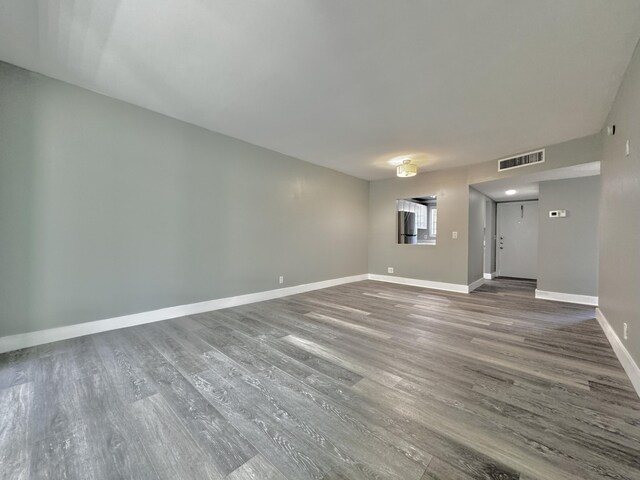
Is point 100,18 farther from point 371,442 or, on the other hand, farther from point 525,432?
point 525,432

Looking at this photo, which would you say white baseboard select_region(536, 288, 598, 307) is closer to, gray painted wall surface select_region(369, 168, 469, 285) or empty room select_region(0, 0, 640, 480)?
empty room select_region(0, 0, 640, 480)

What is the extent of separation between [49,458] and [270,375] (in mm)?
1199

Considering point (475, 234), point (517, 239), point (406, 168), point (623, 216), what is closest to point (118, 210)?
point (406, 168)

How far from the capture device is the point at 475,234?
558cm

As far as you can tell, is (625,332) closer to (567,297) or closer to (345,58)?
(567,297)

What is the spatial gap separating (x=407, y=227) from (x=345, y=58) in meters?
5.04

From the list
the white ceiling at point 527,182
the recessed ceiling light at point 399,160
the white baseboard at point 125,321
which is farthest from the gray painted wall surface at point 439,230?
the white baseboard at point 125,321

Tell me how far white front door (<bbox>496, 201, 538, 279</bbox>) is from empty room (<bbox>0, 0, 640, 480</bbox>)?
2.27 m

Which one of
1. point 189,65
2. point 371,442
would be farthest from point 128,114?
point 371,442

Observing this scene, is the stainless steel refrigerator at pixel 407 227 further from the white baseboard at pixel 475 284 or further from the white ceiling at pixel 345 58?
the white ceiling at pixel 345 58

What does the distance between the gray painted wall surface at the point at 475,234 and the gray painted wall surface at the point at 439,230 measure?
0.69 feet

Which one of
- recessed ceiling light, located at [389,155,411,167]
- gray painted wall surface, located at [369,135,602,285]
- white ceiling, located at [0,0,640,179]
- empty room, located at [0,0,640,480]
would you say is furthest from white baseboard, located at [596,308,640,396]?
recessed ceiling light, located at [389,155,411,167]

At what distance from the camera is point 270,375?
199cm

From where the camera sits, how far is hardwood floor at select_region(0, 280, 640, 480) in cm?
121
